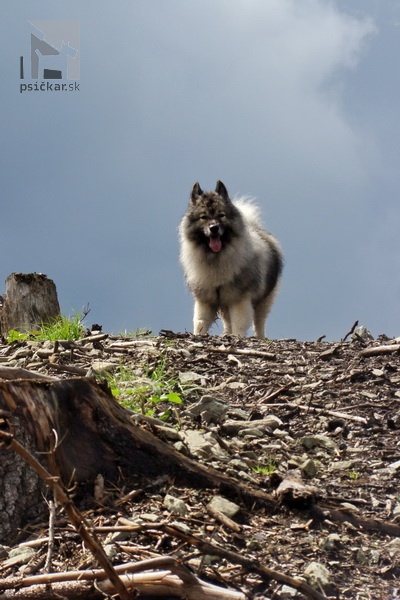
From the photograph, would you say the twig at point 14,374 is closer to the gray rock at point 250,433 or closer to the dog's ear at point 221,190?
the gray rock at point 250,433

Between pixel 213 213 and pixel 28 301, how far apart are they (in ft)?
11.3

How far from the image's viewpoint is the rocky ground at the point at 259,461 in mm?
2947

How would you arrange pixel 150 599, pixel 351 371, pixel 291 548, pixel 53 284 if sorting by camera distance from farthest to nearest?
pixel 53 284, pixel 351 371, pixel 291 548, pixel 150 599

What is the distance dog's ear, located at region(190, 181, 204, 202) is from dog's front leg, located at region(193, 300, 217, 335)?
63.3 inches

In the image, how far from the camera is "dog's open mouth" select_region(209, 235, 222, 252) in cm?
1091

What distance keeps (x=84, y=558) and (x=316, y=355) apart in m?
4.16

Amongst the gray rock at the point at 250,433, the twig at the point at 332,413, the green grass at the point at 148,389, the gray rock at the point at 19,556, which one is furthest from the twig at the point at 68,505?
the twig at the point at 332,413

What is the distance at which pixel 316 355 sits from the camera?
22.0 feet

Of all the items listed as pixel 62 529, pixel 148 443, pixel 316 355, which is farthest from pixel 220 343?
pixel 62 529

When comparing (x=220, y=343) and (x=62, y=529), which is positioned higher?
(x=220, y=343)

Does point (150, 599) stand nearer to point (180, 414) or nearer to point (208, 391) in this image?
point (180, 414)

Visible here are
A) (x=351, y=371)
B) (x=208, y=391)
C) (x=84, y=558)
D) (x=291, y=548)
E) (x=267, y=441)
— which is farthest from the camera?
(x=351, y=371)

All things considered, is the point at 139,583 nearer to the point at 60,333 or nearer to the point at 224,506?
the point at 224,506

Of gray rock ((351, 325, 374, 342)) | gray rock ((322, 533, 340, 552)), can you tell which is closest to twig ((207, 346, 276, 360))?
gray rock ((351, 325, 374, 342))
